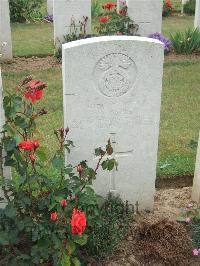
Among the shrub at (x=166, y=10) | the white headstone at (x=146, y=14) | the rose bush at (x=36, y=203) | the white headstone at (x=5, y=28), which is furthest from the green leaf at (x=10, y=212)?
the shrub at (x=166, y=10)

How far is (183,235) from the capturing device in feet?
11.4

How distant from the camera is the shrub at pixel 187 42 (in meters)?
8.77

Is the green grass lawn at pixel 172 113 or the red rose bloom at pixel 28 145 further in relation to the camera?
the green grass lawn at pixel 172 113

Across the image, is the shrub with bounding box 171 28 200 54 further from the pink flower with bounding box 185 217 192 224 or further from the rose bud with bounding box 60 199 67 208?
the rose bud with bounding box 60 199 67 208

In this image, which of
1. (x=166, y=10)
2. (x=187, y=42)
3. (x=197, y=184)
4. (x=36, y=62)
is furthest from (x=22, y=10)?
(x=197, y=184)

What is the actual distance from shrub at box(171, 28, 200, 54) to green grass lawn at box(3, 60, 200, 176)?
48 centimetres

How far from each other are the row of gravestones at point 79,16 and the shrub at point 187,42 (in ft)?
1.40

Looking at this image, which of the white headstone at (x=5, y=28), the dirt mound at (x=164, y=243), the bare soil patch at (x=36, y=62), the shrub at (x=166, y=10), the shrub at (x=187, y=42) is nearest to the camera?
the dirt mound at (x=164, y=243)

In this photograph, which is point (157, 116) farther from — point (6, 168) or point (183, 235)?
point (6, 168)

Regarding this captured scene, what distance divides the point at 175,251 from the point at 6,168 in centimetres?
131

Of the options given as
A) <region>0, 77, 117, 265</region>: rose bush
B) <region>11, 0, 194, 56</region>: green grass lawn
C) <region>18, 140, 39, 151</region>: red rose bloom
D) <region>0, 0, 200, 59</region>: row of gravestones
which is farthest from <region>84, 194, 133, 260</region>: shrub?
<region>11, 0, 194, 56</region>: green grass lawn

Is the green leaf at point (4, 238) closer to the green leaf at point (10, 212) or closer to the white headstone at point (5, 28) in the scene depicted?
the green leaf at point (10, 212)

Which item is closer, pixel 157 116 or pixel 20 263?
pixel 20 263

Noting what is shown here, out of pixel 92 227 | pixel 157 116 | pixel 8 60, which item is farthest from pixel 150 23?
pixel 92 227
